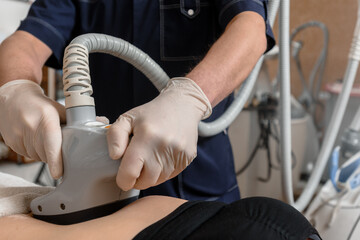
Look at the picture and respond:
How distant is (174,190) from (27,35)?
0.65 meters

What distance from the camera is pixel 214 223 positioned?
1.54 ft

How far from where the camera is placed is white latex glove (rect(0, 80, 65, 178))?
0.61 metres

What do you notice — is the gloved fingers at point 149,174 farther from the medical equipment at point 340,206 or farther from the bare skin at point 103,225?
the medical equipment at point 340,206

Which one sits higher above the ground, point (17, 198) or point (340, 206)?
point (17, 198)

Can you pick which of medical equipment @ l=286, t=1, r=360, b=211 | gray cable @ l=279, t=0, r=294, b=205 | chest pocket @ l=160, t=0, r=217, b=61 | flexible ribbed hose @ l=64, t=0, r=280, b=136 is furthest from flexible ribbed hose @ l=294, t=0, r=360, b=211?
flexible ribbed hose @ l=64, t=0, r=280, b=136

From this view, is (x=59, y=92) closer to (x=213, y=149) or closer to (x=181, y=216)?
(x=213, y=149)

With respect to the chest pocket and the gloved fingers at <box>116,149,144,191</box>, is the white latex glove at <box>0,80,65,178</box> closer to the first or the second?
the gloved fingers at <box>116,149,144,191</box>

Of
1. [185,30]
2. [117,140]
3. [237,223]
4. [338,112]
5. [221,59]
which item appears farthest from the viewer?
[338,112]

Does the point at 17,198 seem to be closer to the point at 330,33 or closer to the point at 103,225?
the point at 103,225

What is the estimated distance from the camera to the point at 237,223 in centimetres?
45

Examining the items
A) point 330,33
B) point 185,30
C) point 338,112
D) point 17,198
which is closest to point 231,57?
point 185,30

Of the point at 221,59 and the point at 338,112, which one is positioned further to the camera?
the point at 338,112

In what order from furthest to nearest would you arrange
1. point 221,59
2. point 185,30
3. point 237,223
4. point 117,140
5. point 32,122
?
point 185,30, point 221,59, point 32,122, point 117,140, point 237,223

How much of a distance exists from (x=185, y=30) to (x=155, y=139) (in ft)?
1.75
